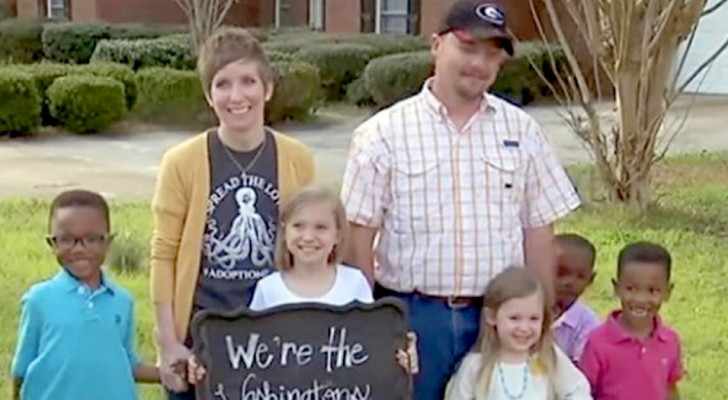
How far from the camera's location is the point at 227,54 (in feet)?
11.6

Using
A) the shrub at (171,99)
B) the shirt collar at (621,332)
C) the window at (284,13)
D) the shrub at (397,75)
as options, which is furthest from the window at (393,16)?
the shirt collar at (621,332)

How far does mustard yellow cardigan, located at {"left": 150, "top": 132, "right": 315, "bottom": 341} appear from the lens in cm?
358

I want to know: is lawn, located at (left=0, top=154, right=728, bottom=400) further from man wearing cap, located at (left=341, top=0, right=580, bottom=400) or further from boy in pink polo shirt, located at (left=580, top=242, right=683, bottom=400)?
man wearing cap, located at (left=341, top=0, right=580, bottom=400)

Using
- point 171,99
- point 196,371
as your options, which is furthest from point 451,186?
point 171,99

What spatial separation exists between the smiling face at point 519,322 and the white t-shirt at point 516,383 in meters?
0.07

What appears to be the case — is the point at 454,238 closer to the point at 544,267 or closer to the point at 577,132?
the point at 544,267

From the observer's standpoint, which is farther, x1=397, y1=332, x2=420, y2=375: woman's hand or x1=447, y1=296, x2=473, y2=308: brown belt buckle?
x1=447, y1=296, x2=473, y2=308: brown belt buckle

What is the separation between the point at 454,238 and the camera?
142 inches

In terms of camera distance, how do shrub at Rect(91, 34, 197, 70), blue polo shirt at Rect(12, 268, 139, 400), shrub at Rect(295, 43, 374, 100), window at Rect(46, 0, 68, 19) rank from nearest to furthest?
blue polo shirt at Rect(12, 268, 139, 400), shrub at Rect(295, 43, 374, 100), shrub at Rect(91, 34, 197, 70), window at Rect(46, 0, 68, 19)

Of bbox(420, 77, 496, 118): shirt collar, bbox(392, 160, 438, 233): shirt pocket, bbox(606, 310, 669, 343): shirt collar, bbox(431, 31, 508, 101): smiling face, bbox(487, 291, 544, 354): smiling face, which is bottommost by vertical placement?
bbox(606, 310, 669, 343): shirt collar

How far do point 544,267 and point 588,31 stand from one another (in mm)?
7171

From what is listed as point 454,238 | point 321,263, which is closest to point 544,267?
point 454,238

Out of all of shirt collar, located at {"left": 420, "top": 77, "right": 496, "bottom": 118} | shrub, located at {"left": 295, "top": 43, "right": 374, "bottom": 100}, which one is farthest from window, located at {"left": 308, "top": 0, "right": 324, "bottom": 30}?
shirt collar, located at {"left": 420, "top": 77, "right": 496, "bottom": 118}

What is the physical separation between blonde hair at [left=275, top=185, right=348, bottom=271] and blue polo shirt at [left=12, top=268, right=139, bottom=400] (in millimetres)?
506
